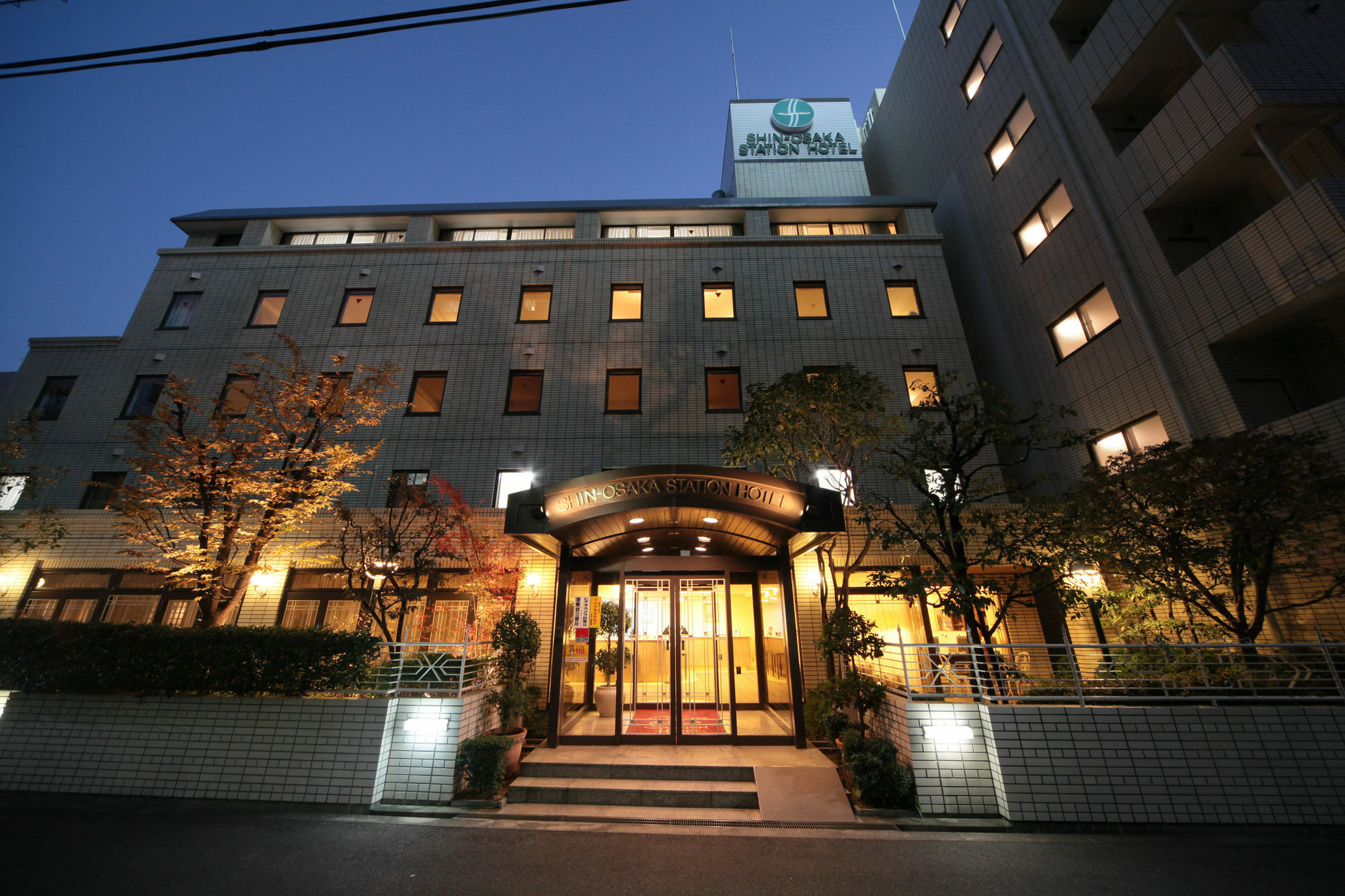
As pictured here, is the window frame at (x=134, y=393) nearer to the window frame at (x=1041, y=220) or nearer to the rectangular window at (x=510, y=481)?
the rectangular window at (x=510, y=481)

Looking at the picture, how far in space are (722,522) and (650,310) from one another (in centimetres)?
892

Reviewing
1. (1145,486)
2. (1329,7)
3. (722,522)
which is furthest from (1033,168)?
(722,522)

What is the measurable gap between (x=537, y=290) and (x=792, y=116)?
1442cm

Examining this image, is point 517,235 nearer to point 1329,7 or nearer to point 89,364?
point 89,364

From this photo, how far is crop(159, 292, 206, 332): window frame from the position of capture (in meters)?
15.7

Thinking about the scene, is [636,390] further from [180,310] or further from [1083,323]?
[180,310]

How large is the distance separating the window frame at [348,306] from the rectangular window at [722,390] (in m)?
10.4

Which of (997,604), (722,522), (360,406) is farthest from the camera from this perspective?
(997,604)

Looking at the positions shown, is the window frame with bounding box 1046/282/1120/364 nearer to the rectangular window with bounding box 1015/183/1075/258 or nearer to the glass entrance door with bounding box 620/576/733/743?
the rectangular window with bounding box 1015/183/1075/258

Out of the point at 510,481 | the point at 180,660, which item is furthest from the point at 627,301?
the point at 180,660

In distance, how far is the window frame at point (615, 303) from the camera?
50.3 ft

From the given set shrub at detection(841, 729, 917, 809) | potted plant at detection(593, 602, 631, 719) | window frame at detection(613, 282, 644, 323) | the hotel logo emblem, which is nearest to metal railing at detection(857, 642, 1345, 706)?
shrub at detection(841, 729, 917, 809)

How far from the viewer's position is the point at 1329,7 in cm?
1063

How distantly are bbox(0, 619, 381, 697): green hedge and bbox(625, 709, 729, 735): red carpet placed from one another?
452 cm
